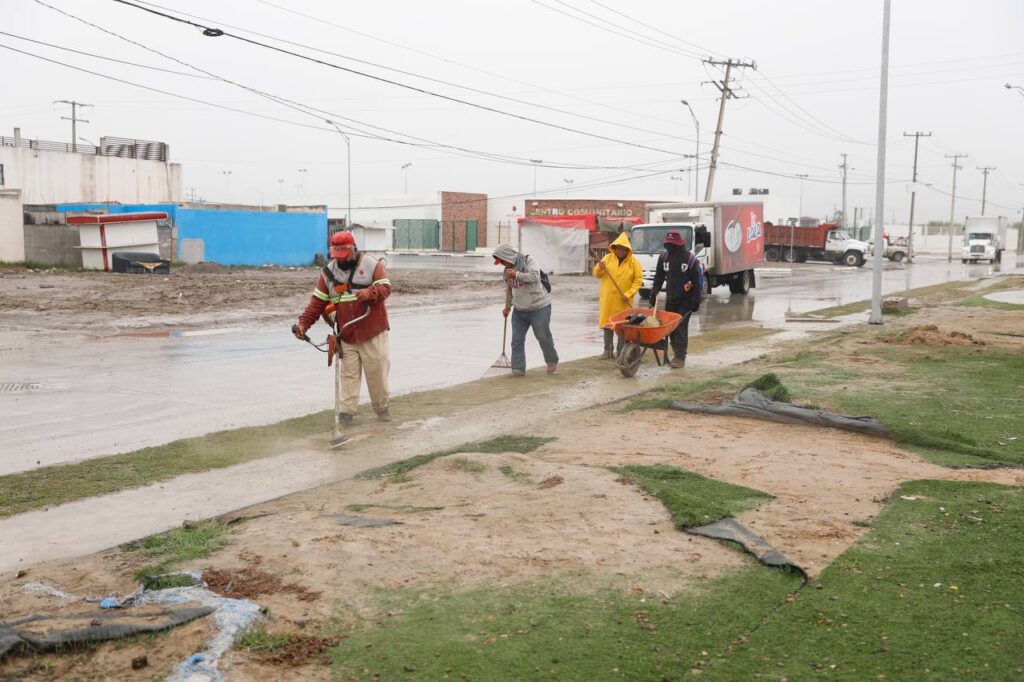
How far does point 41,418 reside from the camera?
9914 millimetres

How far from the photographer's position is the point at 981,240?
215 feet

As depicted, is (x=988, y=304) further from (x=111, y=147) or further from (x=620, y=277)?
(x=111, y=147)

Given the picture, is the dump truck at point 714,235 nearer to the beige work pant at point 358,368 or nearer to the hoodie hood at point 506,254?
the hoodie hood at point 506,254

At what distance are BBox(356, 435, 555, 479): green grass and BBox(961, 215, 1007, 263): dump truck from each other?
64617 millimetres

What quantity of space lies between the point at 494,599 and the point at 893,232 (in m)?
116

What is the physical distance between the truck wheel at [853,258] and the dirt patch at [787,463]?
52.6 meters

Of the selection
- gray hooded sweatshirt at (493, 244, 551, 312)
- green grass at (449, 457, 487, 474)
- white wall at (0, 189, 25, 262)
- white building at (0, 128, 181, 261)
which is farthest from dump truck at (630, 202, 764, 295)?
white building at (0, 128, 181, 261)

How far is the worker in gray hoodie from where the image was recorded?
12297 millimetres

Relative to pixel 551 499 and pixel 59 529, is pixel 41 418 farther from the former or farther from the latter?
pixel 551 499

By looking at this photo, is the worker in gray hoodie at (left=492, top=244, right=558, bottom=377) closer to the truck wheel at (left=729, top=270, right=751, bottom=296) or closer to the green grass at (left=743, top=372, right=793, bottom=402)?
the green grass at (left=743, top=372, right=793, bottom=402)

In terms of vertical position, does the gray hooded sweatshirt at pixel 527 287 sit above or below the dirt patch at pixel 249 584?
above

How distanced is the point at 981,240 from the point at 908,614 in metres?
68.5

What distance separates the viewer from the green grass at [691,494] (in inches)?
220

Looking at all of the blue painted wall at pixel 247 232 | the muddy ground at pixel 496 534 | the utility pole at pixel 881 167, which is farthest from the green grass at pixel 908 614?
the blue painted wall at pixel 247 232
